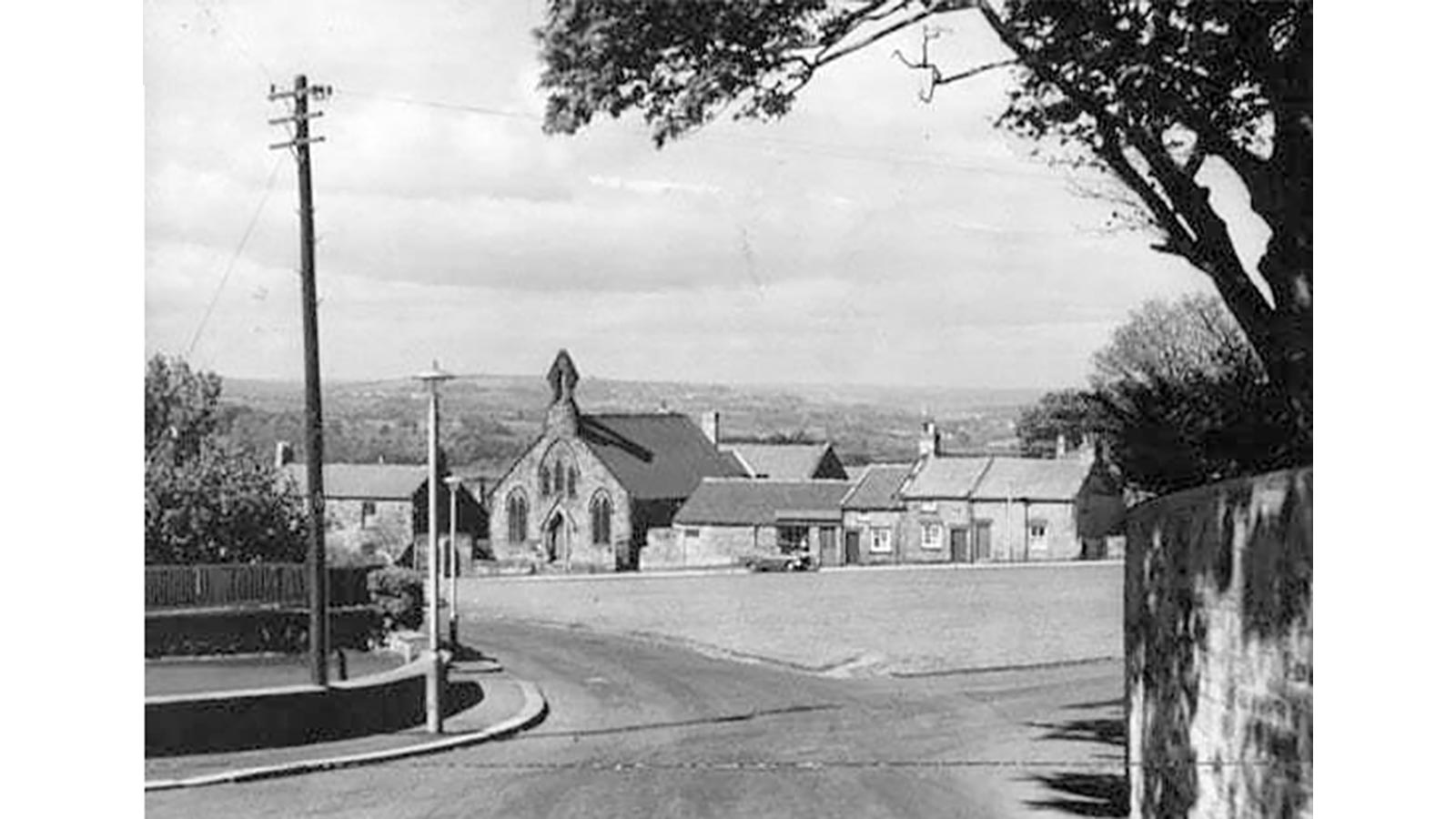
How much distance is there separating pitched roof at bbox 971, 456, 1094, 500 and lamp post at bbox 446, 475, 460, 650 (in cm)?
222

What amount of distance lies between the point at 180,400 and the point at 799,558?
3085 mm

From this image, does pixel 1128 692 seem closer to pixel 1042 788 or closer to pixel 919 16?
pixel 1042 788

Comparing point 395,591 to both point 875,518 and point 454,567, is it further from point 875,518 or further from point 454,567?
point 875,518

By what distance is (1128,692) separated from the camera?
7.40m

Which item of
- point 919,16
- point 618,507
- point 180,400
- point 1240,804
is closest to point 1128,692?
point 1240,804

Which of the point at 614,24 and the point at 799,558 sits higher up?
the point at 614,24

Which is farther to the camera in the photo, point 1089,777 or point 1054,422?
point 1089,777

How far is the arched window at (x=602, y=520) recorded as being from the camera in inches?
266

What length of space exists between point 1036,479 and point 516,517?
91.0 inches

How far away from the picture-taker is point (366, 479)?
685cm

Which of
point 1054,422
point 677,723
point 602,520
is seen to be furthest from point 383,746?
point 1054,422
